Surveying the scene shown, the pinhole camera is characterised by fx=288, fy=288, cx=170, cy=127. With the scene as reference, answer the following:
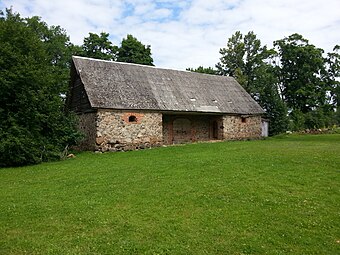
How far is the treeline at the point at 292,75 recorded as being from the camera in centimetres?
3547

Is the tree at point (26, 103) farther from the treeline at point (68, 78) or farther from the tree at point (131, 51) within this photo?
the tree at point (131, 51)

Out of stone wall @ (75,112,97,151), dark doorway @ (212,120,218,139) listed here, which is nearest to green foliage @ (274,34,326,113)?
dark doorway @ (212,120,218,139)

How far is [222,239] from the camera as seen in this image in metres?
4.92

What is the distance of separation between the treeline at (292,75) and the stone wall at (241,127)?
8528mm

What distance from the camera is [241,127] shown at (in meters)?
23.6

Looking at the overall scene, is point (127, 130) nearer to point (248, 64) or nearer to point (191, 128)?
point (191, 128)

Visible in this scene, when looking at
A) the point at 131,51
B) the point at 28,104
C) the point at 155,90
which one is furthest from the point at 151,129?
the point at 131,51

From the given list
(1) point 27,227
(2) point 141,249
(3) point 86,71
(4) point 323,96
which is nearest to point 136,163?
(1) point 27,227

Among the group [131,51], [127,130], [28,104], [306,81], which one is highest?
[131,51]

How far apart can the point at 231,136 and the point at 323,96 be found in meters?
21.4

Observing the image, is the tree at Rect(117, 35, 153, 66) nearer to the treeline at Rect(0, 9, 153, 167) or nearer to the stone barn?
the stone barn

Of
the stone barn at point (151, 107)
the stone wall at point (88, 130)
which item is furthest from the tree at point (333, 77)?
the stone wall at point (88, 130)

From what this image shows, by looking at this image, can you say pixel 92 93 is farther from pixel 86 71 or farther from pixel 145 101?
pixel 145 101

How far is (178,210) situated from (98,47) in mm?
32270
